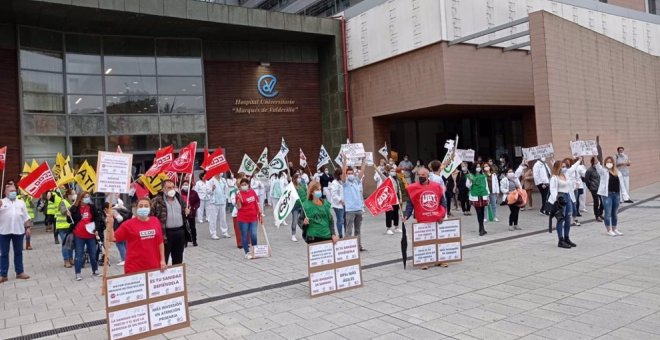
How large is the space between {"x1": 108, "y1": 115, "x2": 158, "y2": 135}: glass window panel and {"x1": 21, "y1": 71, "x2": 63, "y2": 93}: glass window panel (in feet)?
7.92

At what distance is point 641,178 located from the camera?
73.4 feet

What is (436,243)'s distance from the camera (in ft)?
29.1

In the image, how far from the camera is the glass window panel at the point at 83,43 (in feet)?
68.7

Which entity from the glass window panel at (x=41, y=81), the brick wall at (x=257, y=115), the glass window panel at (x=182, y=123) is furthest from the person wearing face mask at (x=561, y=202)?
the glass window panel at (x=41, y=81)

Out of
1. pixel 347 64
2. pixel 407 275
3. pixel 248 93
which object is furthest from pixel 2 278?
pixel 347 64

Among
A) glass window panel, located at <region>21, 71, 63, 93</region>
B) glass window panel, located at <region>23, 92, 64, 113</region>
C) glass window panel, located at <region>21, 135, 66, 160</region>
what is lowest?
glass window panel, located at <region>21, 135, 66, 160</region>

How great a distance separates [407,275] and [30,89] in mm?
18367

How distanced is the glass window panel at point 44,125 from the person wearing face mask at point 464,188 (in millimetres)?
16333

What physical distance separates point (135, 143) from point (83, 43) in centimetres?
478

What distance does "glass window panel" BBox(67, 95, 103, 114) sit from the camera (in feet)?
68.9

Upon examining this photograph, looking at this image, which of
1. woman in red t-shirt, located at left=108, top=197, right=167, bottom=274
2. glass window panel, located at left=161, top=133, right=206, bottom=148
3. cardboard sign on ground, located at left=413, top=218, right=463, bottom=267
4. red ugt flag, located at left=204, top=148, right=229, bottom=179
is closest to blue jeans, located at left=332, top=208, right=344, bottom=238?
red ugt flag, located at left=204, top=148, right=229, bottom=179

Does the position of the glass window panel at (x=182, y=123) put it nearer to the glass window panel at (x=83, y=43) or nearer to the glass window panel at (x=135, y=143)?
the glass window panel at (x=135, y=143)

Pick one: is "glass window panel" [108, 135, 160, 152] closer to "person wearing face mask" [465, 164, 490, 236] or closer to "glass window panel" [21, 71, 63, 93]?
"glass window panel" [21, 71, 63, 93]

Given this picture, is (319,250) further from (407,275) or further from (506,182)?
(506,182)
